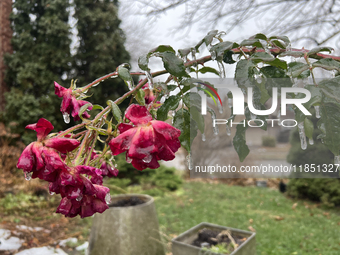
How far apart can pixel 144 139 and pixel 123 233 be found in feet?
4.04

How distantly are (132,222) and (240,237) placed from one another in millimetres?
616

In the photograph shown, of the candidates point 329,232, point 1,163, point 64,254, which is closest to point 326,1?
point 329,232

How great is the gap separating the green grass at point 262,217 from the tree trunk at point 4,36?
3.46 metres

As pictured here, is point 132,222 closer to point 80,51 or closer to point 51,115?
point 51,115

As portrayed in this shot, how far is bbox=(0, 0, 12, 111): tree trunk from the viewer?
488 cm

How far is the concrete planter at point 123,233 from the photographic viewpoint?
1413 millimetres

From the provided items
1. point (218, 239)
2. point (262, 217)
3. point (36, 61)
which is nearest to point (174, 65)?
point (218, 239)

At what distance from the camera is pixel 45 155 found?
0.34 metres

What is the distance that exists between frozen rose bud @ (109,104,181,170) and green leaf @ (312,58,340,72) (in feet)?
0.75

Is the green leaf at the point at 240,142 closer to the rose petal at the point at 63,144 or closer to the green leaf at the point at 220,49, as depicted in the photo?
the green leaf at the point at 220,49

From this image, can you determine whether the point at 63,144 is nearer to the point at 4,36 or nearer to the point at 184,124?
the point at 184,124

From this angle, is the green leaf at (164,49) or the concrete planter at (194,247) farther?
the concrete planter at (194,247)

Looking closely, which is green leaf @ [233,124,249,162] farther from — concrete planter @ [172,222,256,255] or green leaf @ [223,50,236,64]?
concrete planter @ [172,222,256,255]

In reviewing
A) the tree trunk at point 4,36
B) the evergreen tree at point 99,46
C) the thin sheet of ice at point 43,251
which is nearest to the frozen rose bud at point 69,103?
the thin sheet of ice at point 43,251
